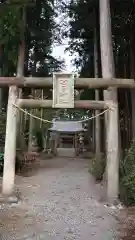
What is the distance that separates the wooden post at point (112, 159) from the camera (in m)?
7.75

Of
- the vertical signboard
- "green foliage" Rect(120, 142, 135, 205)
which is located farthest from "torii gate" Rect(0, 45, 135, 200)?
"green foliage" Rect(120, 142, 135, 205)

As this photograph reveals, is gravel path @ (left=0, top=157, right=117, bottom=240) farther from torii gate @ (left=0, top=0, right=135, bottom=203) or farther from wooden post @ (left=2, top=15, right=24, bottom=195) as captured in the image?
torii gate @ (left=0, top=0, right=135, bottom=203)

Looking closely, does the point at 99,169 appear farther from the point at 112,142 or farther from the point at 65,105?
the point at 65,105

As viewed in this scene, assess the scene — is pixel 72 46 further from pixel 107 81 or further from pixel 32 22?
pixel 107 81

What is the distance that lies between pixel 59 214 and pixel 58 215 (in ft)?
0.24

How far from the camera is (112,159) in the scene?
7832 millimetres

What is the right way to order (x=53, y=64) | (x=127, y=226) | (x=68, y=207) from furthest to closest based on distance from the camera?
1. (x=53, y=64)
2. (x=68, y=207)
3. (x=127, y=226)

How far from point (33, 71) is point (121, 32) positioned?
5.86 m

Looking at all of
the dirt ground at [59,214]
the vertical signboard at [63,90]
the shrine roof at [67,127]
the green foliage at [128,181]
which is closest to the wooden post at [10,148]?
the dirt ground at [59,214]

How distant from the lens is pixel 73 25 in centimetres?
1627

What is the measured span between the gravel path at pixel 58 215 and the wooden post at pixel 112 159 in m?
0.43

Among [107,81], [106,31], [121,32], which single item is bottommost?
[107,81]

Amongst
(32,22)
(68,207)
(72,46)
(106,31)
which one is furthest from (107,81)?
(72,46)

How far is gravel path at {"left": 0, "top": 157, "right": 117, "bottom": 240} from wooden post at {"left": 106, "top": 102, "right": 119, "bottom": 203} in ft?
1.42
